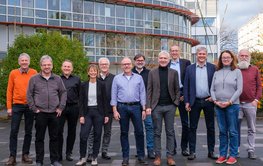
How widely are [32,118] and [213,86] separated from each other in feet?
12.3

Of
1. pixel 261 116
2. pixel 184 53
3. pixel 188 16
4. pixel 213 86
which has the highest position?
pixel 188 16

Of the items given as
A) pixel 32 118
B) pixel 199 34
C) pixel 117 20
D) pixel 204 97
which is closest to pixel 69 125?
pixel 32 118

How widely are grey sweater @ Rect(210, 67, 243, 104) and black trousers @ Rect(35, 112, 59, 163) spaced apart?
10.4 ft

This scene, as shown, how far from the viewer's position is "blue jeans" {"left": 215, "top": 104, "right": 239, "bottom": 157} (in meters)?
8.82

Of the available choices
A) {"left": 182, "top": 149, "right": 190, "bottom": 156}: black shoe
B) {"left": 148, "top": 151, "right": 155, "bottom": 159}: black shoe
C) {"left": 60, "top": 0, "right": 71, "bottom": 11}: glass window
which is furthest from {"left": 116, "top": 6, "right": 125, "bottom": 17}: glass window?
{"left": 148, "top": 151, "right": 155, "bottom": 159}: black shoe

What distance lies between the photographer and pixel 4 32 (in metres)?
39.0

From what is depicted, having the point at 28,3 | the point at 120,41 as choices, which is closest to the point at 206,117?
the point at 28,3

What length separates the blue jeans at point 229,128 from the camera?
347 inches

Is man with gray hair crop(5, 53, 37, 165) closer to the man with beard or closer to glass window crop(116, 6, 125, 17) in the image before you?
the man with beard

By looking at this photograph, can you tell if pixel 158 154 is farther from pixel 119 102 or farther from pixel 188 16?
pixel 188 16

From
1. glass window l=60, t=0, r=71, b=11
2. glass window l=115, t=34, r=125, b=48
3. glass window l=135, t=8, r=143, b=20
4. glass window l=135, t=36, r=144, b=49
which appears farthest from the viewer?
glass window l=135, t=8, r=143, b=20

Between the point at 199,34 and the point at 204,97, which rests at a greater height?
the point at 199,34

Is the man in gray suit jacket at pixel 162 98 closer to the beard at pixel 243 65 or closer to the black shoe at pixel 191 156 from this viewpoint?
the black shoe at pixel 191 156

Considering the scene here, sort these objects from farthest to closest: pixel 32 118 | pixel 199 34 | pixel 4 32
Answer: pixel 199 34, pixel 4 32, pixel 32 118
